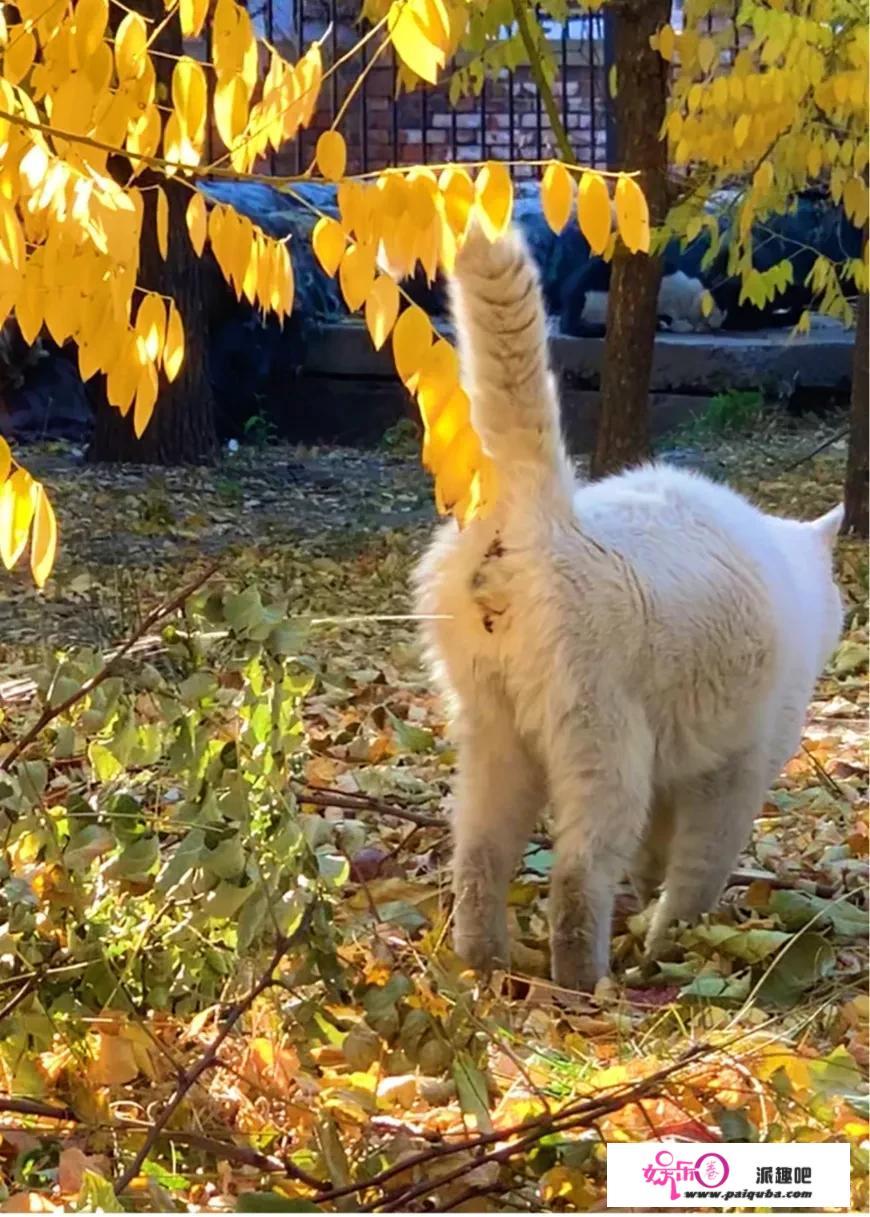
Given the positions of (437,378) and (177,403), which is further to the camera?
(177,403)

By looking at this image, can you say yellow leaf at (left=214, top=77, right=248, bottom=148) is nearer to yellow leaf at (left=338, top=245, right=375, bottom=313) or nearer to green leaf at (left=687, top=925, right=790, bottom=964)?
yellow leaf at (left=338, top=245, right=375, bottom=313)

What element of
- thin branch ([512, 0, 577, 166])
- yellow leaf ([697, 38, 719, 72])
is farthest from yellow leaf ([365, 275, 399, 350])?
yellow leaf ([697, 38, 719, 72])

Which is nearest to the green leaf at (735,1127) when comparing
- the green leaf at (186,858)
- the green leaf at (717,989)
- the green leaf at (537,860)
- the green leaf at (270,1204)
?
the green leaf at (270,1204)

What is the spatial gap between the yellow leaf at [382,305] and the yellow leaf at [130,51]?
0.40 m

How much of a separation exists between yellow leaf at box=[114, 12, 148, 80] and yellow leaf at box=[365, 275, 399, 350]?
396 mm

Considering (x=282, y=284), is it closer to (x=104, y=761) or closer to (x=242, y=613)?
(x=242, y=613)

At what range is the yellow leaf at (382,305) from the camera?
4.85 ft

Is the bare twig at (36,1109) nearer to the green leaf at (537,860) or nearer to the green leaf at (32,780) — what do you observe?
the green leaf at (32,780)

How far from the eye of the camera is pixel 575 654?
2.57 meters

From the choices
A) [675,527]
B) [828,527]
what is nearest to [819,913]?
[675,527]

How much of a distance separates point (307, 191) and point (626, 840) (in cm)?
126

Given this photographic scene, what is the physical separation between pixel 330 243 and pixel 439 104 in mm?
2158

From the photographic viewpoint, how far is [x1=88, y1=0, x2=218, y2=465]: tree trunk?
3996 mm

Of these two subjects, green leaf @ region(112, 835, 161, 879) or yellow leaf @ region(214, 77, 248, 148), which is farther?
green leaf @ region(112, 835, 161, 879)
